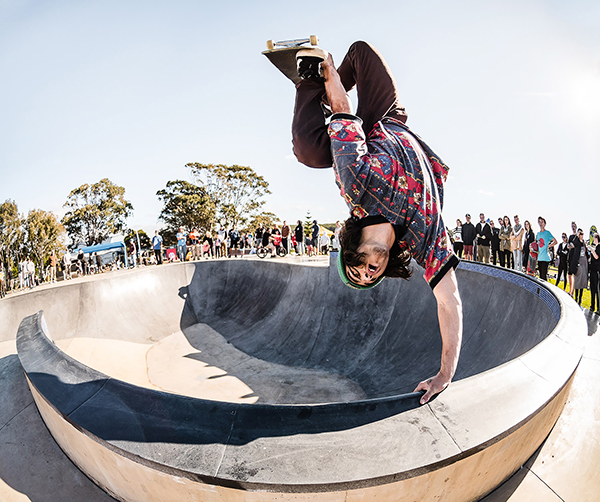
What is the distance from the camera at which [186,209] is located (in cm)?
3366

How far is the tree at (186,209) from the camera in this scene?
33.6m

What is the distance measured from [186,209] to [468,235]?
1119 inches

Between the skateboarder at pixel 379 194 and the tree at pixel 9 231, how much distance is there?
88.1 feet

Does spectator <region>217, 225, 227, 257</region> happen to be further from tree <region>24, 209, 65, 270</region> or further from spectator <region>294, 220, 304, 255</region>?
tree <region>24, 209, 65, 270</region>

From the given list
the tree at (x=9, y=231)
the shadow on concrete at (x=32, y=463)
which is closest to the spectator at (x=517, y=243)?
the shadow on concrete at (x=32, y=463)

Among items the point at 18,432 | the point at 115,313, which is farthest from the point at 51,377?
the point at 115,313

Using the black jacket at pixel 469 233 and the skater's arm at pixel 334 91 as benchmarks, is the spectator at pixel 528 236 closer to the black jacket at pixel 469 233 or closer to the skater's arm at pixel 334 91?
the black jacket at pixel 469 233

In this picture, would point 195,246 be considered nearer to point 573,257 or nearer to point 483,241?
point 483,241

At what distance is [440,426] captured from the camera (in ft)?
4.64

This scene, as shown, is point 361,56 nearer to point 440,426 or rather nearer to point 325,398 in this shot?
point 440,426

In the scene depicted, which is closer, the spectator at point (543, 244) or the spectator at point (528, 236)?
the spectator at point (543, 244)

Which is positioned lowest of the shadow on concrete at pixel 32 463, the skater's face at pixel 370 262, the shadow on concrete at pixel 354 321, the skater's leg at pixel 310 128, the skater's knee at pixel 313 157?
the shadow on concrete at pixel 354 321

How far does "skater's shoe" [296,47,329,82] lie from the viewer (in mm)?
1878

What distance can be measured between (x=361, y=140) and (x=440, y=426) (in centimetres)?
139
